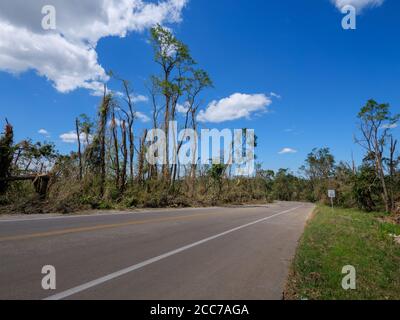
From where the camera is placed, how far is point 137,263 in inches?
237

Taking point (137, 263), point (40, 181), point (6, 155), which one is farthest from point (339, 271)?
point (6, 155)

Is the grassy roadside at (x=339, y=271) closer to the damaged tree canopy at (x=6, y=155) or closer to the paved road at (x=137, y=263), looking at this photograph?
the paved road at (x=137, y=263)

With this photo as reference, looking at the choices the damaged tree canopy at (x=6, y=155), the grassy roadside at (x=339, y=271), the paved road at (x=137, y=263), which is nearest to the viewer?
the paved road at (x=137, y=263)

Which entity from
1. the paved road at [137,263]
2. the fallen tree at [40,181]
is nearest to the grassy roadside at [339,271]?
the paved road at [137,263]

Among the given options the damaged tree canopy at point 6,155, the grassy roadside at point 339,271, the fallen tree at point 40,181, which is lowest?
the grassy roadside at point 339,271

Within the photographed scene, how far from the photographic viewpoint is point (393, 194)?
3669 cm

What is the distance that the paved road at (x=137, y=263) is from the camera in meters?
4.50

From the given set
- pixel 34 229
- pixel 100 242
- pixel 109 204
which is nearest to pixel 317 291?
pixel 100 242

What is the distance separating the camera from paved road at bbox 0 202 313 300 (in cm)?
450

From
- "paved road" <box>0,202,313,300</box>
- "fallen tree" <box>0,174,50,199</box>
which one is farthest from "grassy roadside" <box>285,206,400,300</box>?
"fallen tree" <box>0,174,50,199</box>

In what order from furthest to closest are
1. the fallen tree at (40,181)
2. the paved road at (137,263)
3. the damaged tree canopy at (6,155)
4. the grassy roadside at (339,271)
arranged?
the fallen tree at (40,181)
the damaged tree canopy at (6,155)
the grassy roadside at (339,271)
the paved road at (137,263)

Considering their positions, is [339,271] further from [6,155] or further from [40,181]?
[6,155]
